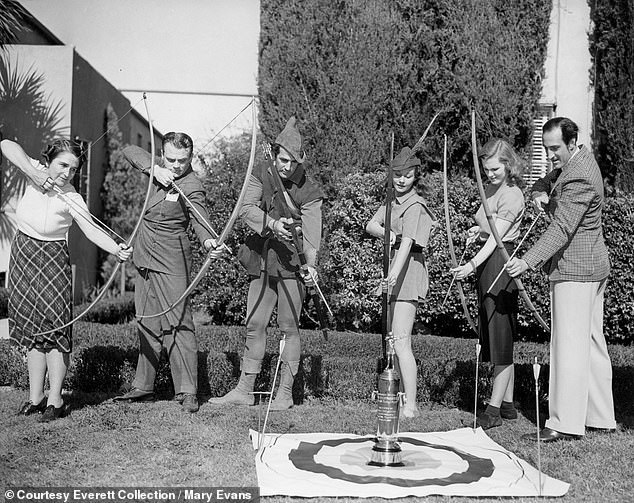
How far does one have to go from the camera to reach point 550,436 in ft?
15.7

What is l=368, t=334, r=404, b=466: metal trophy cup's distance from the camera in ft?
13.7

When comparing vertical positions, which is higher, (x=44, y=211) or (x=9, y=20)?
(x=9, y=20)

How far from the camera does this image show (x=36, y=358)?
497 centimetres

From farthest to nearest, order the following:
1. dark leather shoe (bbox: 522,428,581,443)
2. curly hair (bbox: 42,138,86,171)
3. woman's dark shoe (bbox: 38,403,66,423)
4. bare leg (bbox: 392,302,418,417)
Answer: bare leg (bbox: 392,302,418,417) < curly hair (bbox: 42,138,86,171) < woman's dark shoe (bbox: 38,403,66,423) < dark leather shoe (bbox: 522,428,581,443)

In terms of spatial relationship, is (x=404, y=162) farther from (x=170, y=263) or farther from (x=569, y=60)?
(x=569, y=60)

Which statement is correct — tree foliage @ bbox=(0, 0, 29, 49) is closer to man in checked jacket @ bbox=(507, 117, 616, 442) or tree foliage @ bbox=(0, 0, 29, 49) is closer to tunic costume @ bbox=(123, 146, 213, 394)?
tunic costume @ bbox=(123, 146, 213, 394)

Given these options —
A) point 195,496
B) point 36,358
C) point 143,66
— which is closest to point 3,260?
point 143,66

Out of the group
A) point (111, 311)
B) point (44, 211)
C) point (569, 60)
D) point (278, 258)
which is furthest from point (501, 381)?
point (569, 60)

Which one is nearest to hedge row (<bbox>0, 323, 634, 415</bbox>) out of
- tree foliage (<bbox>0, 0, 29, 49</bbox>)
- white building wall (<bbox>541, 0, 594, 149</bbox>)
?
tree foliage (<bbox>0, 0, 29, 49</bbox>)

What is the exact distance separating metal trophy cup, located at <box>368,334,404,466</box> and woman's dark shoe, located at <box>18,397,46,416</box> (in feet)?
7.40

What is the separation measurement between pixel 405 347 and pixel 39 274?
2.39 m

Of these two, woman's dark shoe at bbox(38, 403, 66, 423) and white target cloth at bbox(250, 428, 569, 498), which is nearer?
white target cloth at bbox(250, 428, 569, 498)

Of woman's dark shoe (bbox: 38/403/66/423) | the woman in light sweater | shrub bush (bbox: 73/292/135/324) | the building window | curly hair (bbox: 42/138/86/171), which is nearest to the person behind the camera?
woman's dark shoe (bbox: 38/403/66/423)

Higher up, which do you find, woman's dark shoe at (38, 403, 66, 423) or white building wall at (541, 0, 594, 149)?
white building wall at (541, 0, 594, 149)
